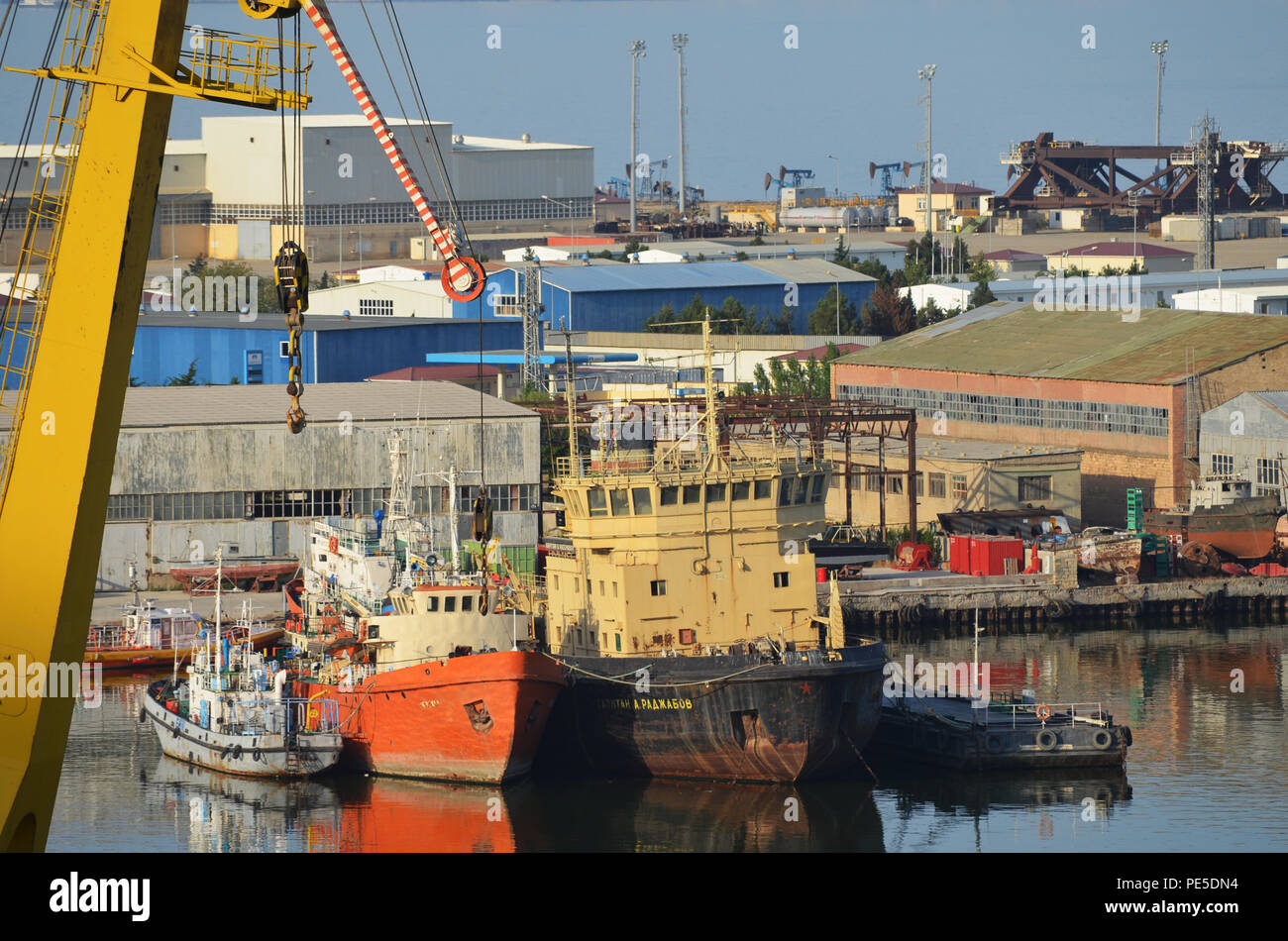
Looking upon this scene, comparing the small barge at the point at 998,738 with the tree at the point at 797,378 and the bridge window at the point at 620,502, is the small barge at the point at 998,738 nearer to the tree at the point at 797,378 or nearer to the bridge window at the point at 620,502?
the bridge window at the point at 620,502

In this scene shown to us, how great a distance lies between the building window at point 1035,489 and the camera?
63.3 m

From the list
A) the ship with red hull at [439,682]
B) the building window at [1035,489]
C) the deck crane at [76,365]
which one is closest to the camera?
the deck crane at [76,365]

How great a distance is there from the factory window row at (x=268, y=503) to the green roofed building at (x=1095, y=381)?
24.6 metres

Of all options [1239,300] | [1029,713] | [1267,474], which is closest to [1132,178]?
[1239,300]

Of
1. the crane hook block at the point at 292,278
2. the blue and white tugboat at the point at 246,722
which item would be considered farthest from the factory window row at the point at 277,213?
the crane hook block at the point at 292,278

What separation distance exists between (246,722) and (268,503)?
58.7ft

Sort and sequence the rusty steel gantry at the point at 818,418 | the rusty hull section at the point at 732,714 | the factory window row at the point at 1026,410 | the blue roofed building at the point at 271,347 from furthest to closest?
the blue roofed building at the point at 271,347
the factory window row at the point at 1026,410
the rusty steel gantry at the point at 818,418
the rusty hull section at the point at 732,714

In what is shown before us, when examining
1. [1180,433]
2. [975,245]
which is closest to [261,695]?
[1180,433]

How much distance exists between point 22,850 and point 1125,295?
284ft

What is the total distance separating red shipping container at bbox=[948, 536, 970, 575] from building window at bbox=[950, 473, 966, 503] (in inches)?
209

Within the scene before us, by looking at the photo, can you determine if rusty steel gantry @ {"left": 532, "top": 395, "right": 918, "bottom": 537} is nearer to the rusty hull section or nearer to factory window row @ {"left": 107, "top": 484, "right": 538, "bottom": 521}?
factory window row @ {"left": 107, "top": 484, "right": 538, "bottom": 521}

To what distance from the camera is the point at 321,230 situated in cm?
13988

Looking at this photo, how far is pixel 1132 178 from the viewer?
177 metres

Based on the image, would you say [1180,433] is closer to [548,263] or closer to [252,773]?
[252,773]
